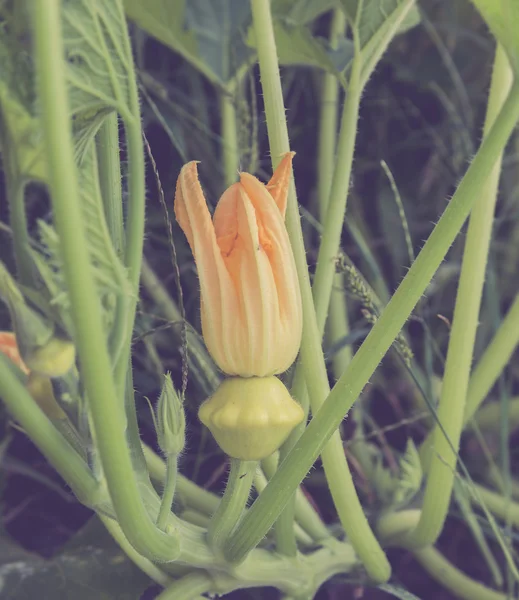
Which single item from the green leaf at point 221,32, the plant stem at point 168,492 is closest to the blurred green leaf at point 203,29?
the green leaf at point 221,32

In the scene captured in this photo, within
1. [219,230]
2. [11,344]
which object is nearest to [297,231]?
[219,230]

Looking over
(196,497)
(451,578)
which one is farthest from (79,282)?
(451,578)

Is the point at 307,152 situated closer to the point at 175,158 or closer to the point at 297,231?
the point at 175,158

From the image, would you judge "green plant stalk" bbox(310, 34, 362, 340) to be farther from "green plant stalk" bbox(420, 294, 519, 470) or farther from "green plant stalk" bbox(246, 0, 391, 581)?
"green plant stalk" bbox(420, 294, 519, 470)

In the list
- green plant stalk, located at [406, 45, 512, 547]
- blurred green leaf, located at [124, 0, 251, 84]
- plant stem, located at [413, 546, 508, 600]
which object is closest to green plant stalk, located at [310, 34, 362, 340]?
green plant stalk, located at [406, 45, 512, 547]

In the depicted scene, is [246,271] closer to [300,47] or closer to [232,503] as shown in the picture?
[232,503]
